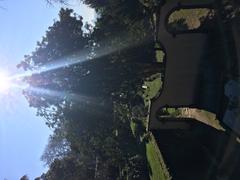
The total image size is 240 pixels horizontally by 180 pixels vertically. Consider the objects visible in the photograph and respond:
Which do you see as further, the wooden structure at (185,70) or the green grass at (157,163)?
the green grass at (157,163)

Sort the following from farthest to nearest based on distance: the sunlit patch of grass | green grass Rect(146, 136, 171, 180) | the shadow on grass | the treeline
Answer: the treeline → green grass Rect(146, 136, 171, 180) → the sunlit patch of grass → the shadow on grass

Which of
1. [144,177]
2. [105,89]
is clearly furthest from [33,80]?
[144,177]

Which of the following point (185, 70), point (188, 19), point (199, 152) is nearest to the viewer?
point (185, 70)

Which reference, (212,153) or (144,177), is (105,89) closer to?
(144,177)

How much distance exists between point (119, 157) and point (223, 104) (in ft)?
65.9

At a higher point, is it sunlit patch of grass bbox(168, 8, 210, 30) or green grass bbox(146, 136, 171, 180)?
sunlit patch of grass bbox(168, 8, 210, 30)

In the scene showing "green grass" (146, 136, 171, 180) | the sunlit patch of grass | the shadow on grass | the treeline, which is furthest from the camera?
the treeline

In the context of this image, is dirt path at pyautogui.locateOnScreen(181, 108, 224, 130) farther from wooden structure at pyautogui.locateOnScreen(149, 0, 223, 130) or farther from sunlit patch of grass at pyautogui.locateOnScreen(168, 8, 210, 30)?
sunlit patch of grass at pyautogui.locateOnScreen(168, 8, 210, 30)

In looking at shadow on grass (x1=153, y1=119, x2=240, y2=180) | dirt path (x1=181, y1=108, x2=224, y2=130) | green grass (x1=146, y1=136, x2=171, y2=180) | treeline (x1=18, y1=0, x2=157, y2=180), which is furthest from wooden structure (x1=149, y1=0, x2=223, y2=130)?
treeline (x1=18, y1=0, x2=157, y2=180)

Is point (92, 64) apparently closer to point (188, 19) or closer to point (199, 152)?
point (188, 19)

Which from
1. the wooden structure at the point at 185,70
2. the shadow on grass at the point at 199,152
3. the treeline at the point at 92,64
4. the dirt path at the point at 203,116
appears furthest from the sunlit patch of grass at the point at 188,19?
the treeline at the point at 92,64

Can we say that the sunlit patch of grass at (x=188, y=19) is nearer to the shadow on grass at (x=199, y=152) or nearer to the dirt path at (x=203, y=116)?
the dirt path at (x=203, y=116)

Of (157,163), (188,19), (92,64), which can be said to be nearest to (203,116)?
(188,19)

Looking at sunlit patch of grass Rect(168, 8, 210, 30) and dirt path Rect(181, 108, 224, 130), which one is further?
sunlit patch of grass Rect(168, 8, 210, 30)
